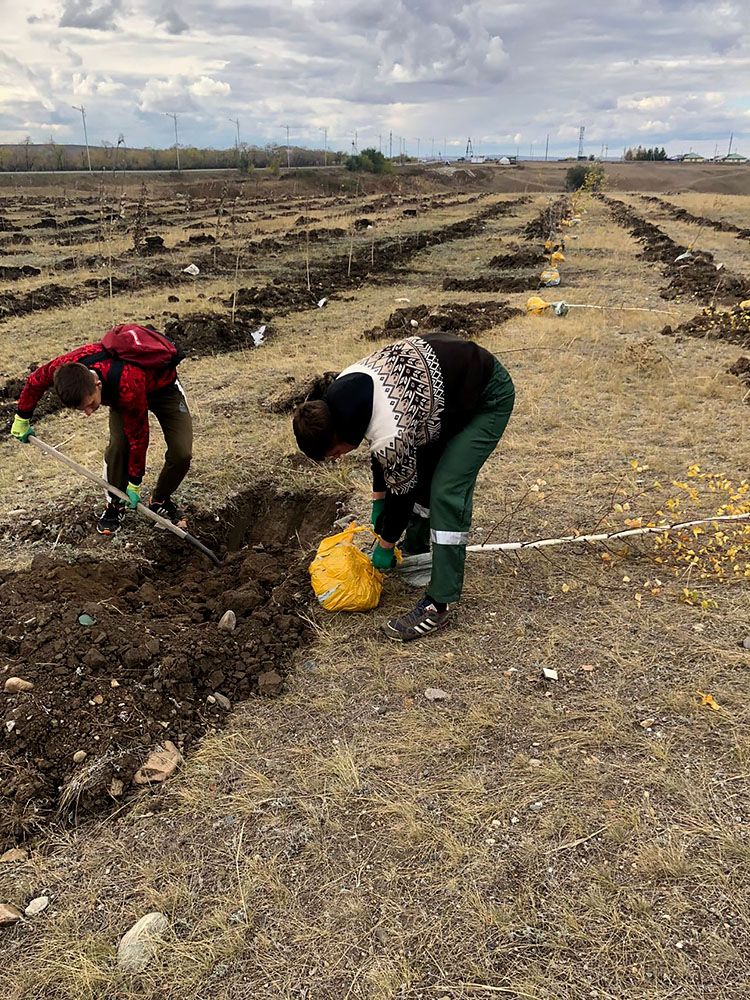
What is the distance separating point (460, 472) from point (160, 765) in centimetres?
175

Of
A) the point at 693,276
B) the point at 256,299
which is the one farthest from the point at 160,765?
the point at 693,276

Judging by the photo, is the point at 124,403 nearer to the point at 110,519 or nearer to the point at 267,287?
the point at 110,519

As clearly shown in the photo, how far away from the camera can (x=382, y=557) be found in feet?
11.4

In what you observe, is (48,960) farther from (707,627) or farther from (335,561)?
(707,627)

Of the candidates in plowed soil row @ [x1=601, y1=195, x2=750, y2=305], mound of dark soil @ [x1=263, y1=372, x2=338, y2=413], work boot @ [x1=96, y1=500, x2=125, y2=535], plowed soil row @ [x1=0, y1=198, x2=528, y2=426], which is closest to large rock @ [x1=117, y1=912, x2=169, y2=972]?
work boot @ [x1=96, y1=500, x2=125, y2=535]

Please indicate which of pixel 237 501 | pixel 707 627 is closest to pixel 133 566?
pixel 237 501

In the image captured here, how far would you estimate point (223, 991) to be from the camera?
1897mm

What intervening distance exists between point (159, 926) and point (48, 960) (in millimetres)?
317

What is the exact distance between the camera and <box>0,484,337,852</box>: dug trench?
2484 mm

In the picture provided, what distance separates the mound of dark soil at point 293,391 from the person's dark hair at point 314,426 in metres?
3.69

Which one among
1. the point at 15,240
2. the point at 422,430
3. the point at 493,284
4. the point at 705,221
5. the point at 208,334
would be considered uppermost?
the point at 705,221

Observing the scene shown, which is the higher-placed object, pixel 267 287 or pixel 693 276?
pixel 693 276

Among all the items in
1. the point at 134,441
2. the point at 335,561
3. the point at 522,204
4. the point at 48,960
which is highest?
the point at 522,204

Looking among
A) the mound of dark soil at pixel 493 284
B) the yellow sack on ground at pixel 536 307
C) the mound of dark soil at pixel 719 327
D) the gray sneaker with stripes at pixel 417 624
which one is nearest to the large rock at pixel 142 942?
the gray sneaker with stripes at pixel 417 624
